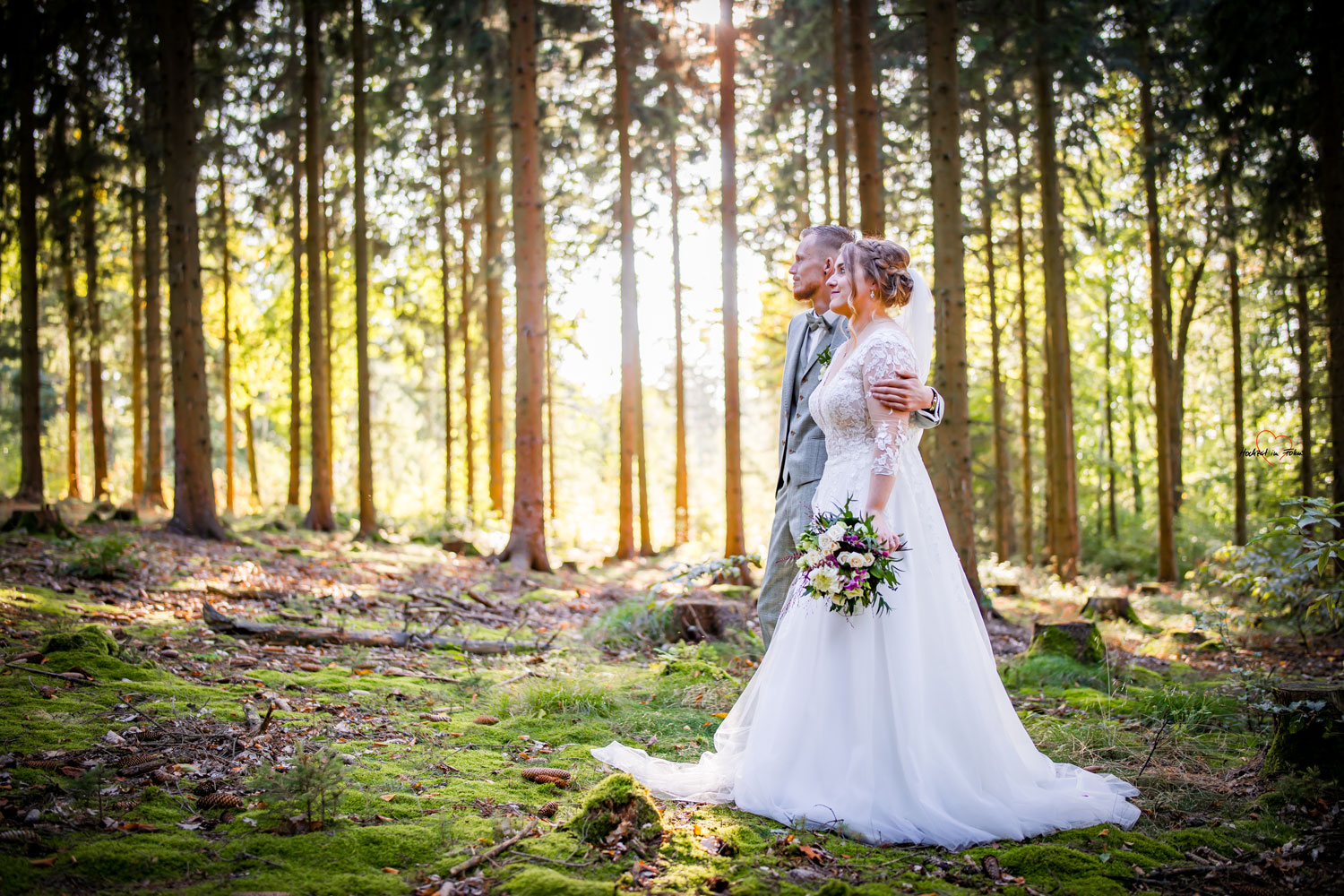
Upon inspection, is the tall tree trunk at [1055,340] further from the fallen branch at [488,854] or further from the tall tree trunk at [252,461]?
the tall tree trunk at [252,461]

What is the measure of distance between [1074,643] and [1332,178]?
717 cm

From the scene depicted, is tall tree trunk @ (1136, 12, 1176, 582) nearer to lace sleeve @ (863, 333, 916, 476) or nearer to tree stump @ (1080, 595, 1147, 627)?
tree stump @ (1080, 595, 1147, 627)

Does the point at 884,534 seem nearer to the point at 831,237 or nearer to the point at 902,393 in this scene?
the point at 902,393

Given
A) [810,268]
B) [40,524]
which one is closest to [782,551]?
[810,268]

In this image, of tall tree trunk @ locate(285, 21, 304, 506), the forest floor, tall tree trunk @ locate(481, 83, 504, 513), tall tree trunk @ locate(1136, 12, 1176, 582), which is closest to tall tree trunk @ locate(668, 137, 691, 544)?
tall tree trunk @ locate(481, 83, 504, 513)

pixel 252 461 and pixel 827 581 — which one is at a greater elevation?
pixel 252 461

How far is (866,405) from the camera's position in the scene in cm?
383

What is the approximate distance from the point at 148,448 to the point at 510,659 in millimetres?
14160

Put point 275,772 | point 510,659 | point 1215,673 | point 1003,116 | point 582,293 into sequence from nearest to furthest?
point 275,772, point 510,659, point 1215,673, point 1003,116, point 582,293

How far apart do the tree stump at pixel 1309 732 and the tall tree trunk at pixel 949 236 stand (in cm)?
420

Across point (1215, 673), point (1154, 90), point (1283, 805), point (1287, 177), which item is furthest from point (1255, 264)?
point (1283, 805)

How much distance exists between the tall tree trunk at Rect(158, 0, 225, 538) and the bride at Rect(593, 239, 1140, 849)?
9.03 m

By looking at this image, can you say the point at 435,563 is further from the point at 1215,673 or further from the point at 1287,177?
the point at 1287,177

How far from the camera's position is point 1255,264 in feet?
54.9
